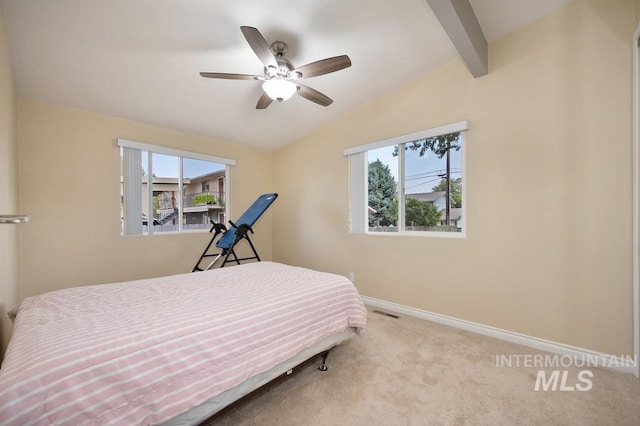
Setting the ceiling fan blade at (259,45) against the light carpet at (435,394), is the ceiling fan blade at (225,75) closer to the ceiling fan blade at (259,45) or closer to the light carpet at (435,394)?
the ceiling fan blade at (259,45)

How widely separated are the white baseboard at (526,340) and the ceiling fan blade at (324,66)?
248 centimetres

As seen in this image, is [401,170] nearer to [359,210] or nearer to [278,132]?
[359,210]

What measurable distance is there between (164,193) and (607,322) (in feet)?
14.8

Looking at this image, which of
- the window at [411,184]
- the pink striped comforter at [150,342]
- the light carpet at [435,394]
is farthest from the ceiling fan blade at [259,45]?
the light carpet at [435,394]

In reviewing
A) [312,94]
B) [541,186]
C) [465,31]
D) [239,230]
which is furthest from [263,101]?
[541,186]

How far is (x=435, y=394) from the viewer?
5.27 ft

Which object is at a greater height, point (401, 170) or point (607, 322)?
point (401, 170)

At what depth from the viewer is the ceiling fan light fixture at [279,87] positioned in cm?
200

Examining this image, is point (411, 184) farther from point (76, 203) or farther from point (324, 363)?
point (76, 203)

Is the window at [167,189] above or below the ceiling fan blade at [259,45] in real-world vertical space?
below

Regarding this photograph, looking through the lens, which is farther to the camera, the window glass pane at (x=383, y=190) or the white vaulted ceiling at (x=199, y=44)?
the window glass pane at (x=383, y=190)

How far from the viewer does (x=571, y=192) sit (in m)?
2.02

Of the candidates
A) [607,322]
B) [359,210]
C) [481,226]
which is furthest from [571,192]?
[359,210]

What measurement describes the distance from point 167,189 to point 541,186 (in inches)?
159
